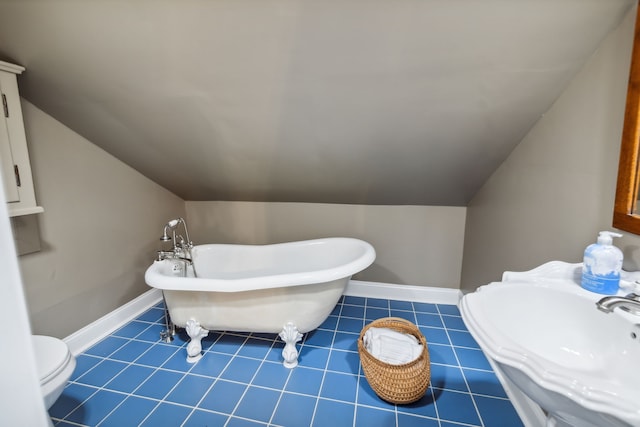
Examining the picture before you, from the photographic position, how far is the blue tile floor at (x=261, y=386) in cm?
147

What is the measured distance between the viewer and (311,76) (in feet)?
4.81

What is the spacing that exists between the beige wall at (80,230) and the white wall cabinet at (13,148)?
9.0 inches

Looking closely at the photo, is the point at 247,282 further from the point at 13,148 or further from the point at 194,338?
the point at 13,148

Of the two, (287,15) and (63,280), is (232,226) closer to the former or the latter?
(63,280)

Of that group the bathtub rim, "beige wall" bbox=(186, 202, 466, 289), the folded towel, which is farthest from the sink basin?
"beige wall" bbox=(186, 202, 466, 289)

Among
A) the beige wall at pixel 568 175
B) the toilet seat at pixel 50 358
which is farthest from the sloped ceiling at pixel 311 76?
the toilet seat at pixel 50 358

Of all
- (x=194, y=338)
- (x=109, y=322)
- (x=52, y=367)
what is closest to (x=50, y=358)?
(x=52, y=367)

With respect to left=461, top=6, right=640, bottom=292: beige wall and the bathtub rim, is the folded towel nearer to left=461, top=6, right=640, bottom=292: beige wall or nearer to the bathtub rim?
the bathtub rim

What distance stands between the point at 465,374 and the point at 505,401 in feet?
0.75

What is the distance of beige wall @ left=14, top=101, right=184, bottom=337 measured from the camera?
181 centimetres

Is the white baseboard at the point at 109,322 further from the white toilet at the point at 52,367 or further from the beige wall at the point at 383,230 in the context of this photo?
the beige wall at the point at 383,230

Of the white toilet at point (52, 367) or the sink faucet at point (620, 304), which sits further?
the white toilet at point (52, 367)

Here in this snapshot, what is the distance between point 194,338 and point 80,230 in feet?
3.52

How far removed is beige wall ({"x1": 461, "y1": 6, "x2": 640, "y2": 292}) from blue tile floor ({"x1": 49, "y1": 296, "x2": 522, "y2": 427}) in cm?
67
